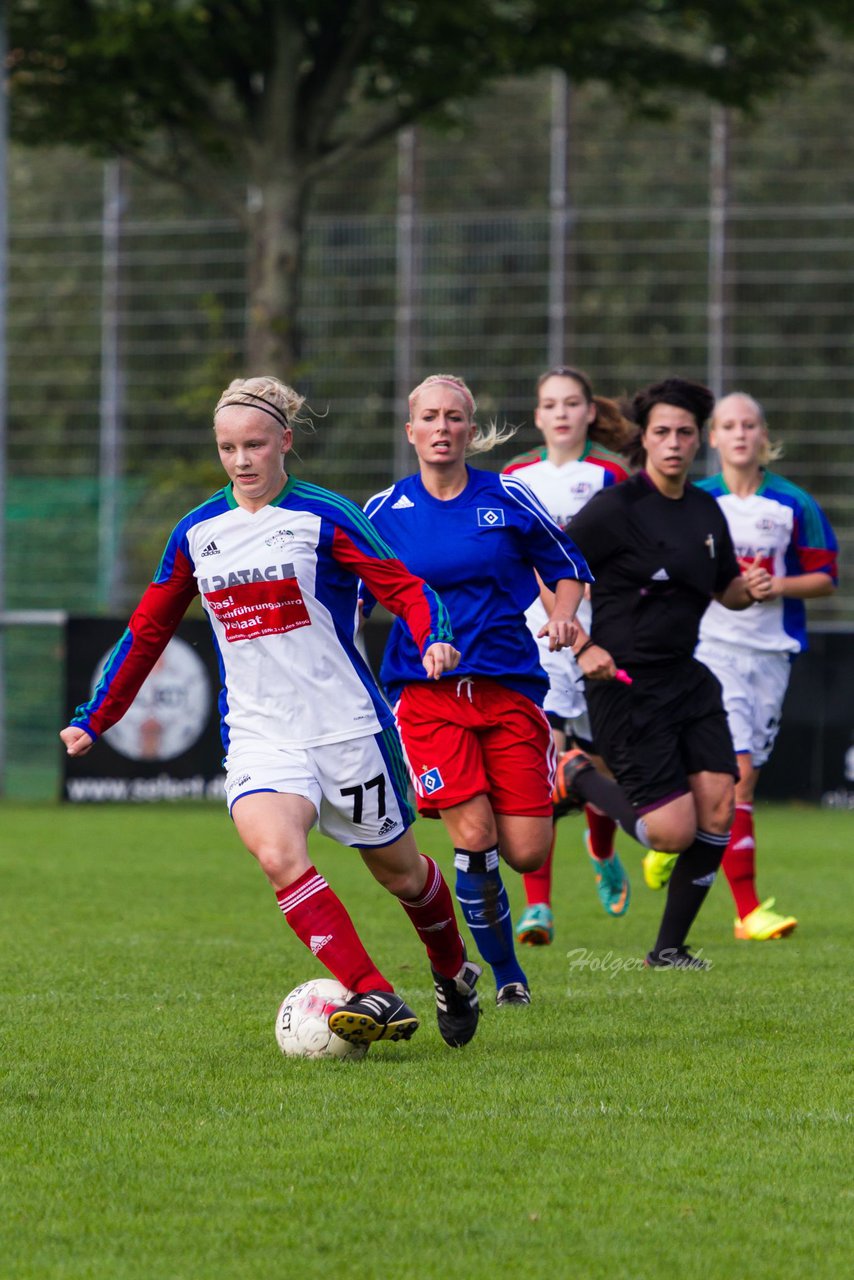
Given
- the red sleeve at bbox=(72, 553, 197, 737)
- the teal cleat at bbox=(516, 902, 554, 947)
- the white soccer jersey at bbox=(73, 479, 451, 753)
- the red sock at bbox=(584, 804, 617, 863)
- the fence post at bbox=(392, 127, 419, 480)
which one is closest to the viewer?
the white soccer jersey at bbox=(73, 479, 451, 753)

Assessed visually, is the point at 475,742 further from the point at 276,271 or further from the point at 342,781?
the point at 276,271

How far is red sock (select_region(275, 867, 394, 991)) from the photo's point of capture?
18.5ft

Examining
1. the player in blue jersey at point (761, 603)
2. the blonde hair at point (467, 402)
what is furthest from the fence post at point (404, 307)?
the blonde hair at point (467, 402)

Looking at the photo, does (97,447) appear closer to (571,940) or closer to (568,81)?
(568,81)

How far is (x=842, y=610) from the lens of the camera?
730 inches

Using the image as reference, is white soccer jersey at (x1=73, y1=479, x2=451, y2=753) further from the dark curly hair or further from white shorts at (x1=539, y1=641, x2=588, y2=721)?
white shorts at (x1=539, y1=641, x2=588, y2=721)

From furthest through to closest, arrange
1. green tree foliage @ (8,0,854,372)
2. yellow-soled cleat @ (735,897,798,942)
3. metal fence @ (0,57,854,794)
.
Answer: green tree foliage @ (8,0,854,372) → metal fence @ (0,57,854,794) → yellow-soled cleat @ (735,897,798,942)

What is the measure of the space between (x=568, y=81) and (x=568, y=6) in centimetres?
95

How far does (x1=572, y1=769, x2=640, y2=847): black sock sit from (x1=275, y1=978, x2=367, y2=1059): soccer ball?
291cm

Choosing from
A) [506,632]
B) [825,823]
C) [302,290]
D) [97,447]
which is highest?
[302,290]

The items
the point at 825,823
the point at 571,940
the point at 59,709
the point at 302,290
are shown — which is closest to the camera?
the point at 571,940

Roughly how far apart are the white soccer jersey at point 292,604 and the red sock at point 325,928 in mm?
423

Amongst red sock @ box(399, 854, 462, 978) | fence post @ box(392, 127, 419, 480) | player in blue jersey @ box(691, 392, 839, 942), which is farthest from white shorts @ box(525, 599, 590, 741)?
fence post @ box(392, 127, 419, 480)

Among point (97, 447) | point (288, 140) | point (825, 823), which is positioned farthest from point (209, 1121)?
point (97, 447)
